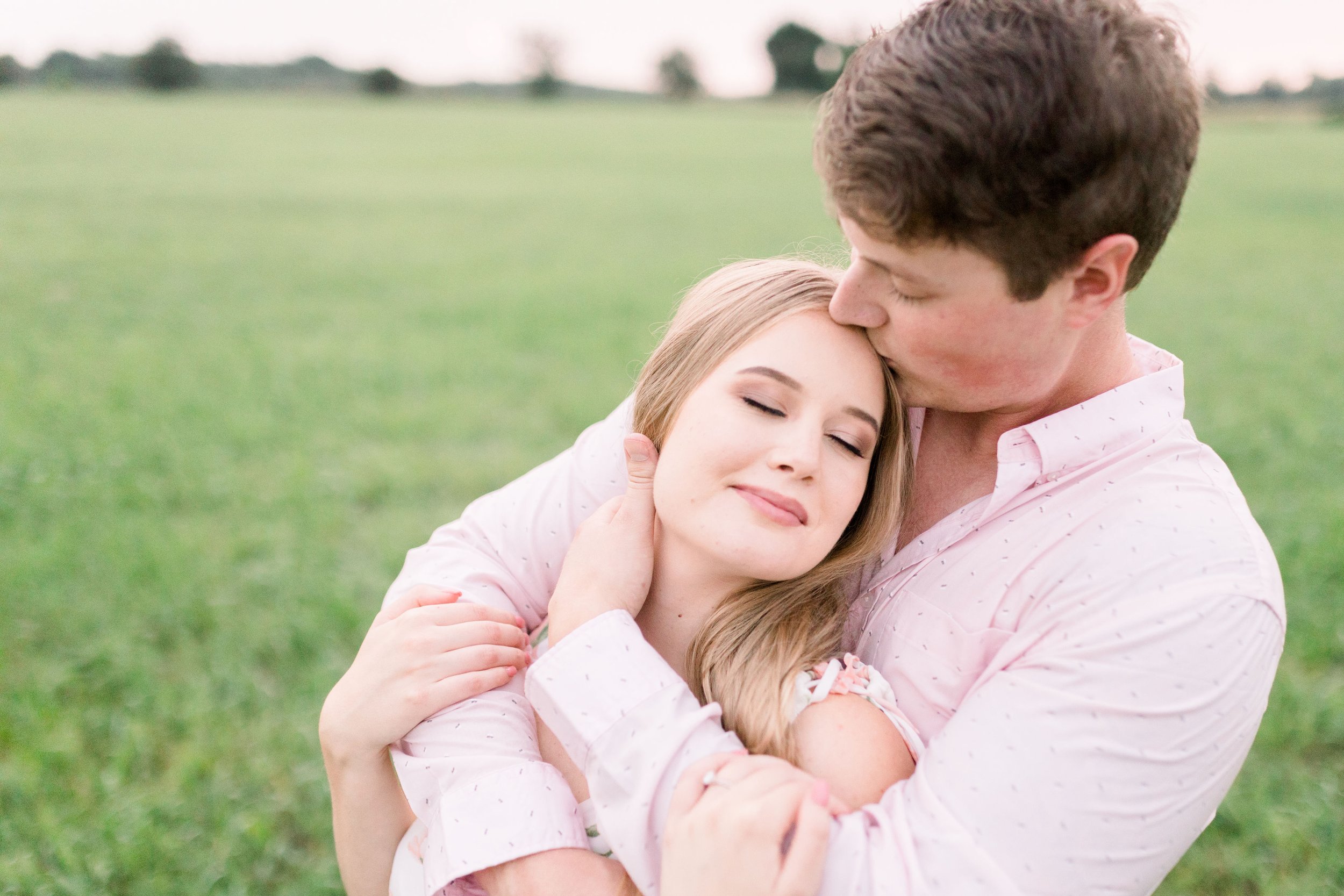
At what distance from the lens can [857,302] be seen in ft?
7.07

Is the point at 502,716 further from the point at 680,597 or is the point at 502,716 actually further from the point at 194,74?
the point at 194,74

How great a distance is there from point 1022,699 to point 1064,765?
13cm

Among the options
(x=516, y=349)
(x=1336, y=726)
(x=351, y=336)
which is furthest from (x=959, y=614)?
(x=351, y=336)

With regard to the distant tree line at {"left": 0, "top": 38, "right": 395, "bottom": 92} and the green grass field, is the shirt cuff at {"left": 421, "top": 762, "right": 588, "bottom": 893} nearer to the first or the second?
the green grass field

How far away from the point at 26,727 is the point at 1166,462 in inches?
160

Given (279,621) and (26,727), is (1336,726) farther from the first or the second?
(26,727)

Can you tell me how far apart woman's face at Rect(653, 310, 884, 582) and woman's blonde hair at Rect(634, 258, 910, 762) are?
0.07 metres

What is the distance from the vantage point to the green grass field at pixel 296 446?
3660 mm

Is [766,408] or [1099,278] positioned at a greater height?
[1099,278]

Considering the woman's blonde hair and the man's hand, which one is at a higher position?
the woman's blonde hair

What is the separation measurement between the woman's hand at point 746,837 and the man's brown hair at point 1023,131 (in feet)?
3.40

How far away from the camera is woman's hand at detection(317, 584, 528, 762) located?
2100 millimetres

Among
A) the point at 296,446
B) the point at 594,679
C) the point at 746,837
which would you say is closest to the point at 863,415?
the point at 594,679

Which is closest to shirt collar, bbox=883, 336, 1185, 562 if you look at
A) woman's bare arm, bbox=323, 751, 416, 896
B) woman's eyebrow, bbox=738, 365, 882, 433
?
woman's eyebrow, bbox=738, 365, 882, 433
